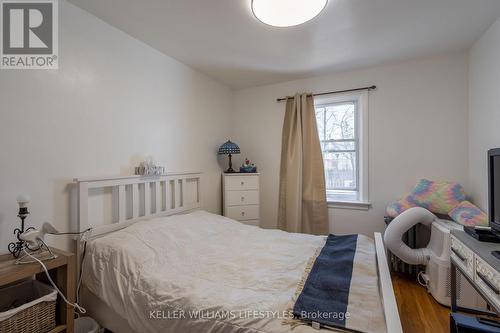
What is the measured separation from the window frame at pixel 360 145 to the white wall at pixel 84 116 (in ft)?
6.47

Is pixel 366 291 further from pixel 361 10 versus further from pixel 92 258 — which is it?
pixel 361 10

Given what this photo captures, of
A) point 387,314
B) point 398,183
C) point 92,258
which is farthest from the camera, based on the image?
point 398,183

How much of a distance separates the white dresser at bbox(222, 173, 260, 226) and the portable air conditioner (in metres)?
1.85

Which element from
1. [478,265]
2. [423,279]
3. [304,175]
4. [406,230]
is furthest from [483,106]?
[304,175]

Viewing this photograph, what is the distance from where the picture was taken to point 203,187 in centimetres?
293

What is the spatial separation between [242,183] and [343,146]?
1.45 metres

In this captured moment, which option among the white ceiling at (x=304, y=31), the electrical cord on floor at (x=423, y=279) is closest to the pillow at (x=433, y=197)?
the electrical cord on floor at (x=423, y=279)

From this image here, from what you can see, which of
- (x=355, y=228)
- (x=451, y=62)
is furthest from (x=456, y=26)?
(x=355, y=228)

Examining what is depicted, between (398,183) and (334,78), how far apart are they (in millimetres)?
1521

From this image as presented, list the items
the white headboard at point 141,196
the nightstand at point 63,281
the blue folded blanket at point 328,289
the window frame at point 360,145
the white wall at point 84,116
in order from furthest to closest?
the window frame at point 360,145 < the white headboard at point 141,196 < the white wall at point 84,116 < the nightstand at point 63,281 < the blue folded blanket at point 328,289

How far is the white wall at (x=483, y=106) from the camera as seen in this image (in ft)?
6.15

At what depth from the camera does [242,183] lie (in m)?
2.96

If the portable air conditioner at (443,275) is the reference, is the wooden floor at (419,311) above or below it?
below

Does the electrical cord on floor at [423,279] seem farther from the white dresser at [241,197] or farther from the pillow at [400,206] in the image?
the white dresser at [241,197]
